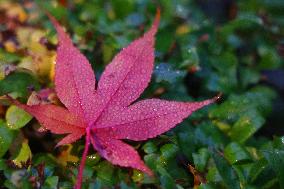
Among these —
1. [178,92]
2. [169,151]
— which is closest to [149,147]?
[169,151]

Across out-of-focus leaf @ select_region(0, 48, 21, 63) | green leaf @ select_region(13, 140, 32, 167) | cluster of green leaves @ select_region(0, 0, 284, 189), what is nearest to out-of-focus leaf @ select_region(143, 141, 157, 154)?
cluster of green leaves @ select_region(0, 0, 284, 189)

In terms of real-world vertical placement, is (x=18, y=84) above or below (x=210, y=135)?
above

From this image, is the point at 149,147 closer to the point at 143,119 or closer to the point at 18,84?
the point at 143,119

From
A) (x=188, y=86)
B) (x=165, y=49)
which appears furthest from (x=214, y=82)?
(x=165, y=49)

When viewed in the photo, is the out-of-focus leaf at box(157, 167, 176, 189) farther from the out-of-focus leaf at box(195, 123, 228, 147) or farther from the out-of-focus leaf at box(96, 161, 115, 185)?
the out-of-focus leaf at box(195, 123, 228, 147)

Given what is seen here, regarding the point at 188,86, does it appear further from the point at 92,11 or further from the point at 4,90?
the point at 4,90

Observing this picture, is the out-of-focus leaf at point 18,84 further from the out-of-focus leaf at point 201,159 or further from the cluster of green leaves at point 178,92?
the out-of-focus leaf at point 201,159

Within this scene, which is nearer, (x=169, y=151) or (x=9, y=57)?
(x=169, y=151)
